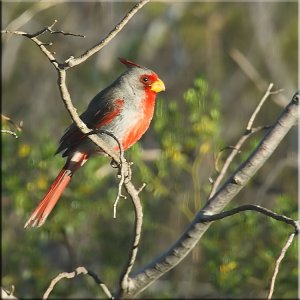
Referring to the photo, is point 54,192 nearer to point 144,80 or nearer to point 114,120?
point 114,120

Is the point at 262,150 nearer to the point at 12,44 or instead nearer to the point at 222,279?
the point at 222,279

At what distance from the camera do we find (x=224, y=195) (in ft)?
10.6

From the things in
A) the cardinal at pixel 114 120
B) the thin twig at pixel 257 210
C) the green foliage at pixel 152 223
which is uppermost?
the cardinal at pixel 114 120

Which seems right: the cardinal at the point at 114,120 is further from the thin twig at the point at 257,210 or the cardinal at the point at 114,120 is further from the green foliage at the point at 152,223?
the thin twig at the point at 257,210

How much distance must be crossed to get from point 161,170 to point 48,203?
4.84 ft

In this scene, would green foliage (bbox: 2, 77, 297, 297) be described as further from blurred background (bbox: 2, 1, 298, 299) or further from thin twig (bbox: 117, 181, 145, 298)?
thin twig (bbox: 117, 181, 145, 298)

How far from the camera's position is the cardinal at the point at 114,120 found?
12.4 ft

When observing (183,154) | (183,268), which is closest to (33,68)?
(183,268)

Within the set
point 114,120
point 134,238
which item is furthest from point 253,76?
point 134,238

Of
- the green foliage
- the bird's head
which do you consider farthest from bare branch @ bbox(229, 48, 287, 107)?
the bird's head

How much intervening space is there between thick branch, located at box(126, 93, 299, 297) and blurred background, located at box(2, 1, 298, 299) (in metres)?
1.20

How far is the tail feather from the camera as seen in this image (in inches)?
142

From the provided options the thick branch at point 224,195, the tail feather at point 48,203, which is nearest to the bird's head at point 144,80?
the tail feather at point 48,203

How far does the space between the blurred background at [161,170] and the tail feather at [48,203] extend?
31.6 inches
